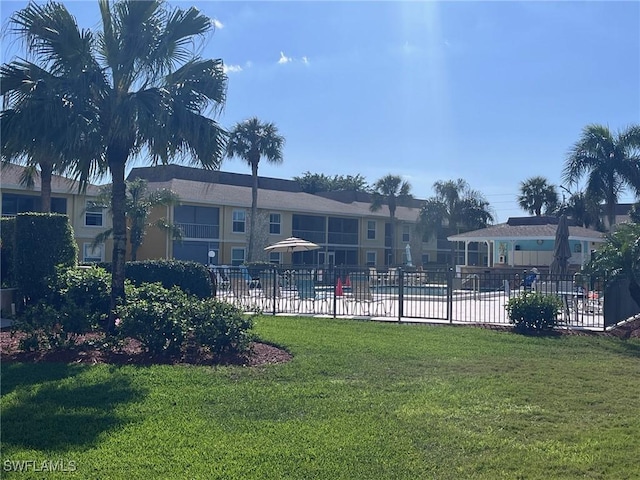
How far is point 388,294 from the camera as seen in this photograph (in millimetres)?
18469

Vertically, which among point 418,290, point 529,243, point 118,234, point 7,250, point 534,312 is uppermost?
point 529,243

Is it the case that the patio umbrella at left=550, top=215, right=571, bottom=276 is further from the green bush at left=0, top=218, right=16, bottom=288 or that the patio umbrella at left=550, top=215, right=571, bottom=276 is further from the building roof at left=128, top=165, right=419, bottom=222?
the building roof at left=128, top=165, right=419, bottom=222

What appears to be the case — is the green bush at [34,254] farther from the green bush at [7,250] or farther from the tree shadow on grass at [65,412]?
the tree shadow on grass at [65,412]

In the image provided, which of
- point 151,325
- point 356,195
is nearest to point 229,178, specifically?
point 356,195

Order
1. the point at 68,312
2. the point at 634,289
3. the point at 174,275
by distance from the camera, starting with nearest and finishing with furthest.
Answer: the point at 68,312
the point at 634,289
the point at 174,275

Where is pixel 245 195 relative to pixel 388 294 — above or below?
above

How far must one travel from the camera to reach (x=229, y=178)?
182 ft

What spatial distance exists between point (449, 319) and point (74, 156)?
9435mm

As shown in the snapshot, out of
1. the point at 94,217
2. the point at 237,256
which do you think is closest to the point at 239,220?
the point at 237,256

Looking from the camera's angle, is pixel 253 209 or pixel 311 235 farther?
pixel 311 235

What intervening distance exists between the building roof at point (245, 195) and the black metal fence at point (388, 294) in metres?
17.7

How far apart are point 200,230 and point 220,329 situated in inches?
1226

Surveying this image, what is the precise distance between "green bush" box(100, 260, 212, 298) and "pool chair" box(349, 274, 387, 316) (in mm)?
4188

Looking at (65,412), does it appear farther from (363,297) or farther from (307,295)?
(363,297)
